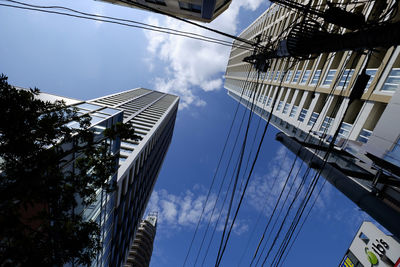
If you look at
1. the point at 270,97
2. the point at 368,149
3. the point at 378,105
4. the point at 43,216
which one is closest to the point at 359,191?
the point at 43,216

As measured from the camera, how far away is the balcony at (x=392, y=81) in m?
11.5

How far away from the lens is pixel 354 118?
14.5 m

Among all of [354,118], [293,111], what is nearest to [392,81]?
[354,118]

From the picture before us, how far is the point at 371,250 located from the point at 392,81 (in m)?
24.3

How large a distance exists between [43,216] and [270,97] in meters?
30.5

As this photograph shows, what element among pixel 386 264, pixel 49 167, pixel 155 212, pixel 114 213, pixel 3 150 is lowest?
pixel 155 212

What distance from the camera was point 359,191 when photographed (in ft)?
14.8

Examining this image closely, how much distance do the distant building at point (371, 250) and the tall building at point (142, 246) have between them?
4482 centimetres

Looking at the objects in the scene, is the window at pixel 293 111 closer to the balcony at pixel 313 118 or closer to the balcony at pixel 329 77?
the balcony at pixel 313 118

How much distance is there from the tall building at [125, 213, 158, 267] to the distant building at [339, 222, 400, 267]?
44.8m

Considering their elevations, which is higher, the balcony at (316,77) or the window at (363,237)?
the balcony at (316,77)

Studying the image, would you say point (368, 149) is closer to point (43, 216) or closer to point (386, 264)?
point (43, 216)

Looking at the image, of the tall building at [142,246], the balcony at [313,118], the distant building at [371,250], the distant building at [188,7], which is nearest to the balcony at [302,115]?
the balcony at [313,118]

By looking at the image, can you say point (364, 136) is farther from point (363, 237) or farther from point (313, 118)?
point (363, 237)
